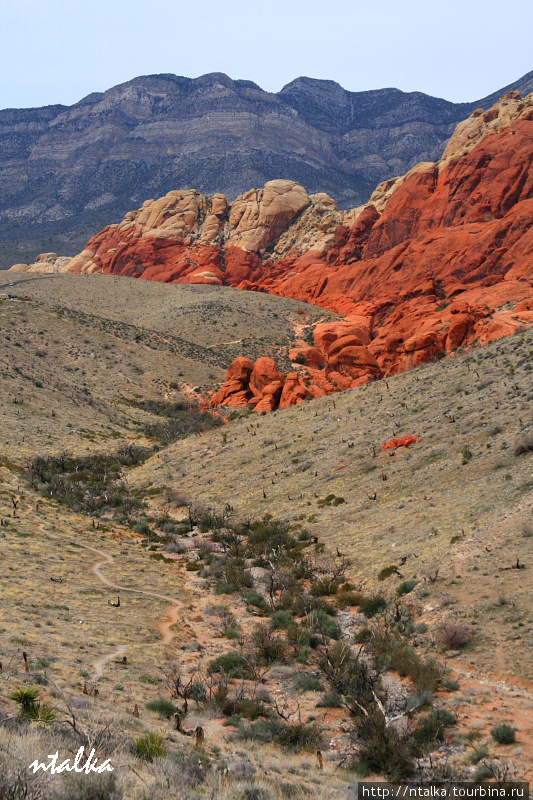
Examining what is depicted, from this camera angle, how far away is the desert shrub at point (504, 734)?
32.5 feet

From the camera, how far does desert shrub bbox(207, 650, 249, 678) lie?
44.0 feet

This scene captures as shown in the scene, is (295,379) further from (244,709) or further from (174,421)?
(244,709)

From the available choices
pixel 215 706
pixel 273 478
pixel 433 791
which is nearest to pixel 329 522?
pixel 273 478

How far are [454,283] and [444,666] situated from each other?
202ft

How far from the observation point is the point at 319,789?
8.58m

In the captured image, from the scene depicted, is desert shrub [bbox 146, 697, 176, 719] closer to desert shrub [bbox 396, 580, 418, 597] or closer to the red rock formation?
desert shrub [bbox 396, 580, 418, 597]

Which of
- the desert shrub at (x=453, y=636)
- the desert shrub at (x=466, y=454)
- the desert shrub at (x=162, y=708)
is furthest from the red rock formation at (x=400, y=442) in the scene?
the desert shrub at (x=162, y=708)

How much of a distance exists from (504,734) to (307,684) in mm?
4009

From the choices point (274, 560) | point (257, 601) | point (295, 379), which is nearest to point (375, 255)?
point (295, 379)

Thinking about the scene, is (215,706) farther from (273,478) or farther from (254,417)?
(254,417)

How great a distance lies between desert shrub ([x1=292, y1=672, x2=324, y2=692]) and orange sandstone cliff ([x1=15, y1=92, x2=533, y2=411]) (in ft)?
94.7

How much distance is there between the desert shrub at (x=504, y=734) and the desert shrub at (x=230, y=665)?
5.29m

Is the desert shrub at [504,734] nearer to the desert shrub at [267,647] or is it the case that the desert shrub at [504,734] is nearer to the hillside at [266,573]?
the hillside at [266,573]

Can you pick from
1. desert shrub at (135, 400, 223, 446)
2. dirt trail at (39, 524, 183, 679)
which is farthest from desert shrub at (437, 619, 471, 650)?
desert shrub at (135, 400, 223, 446)
